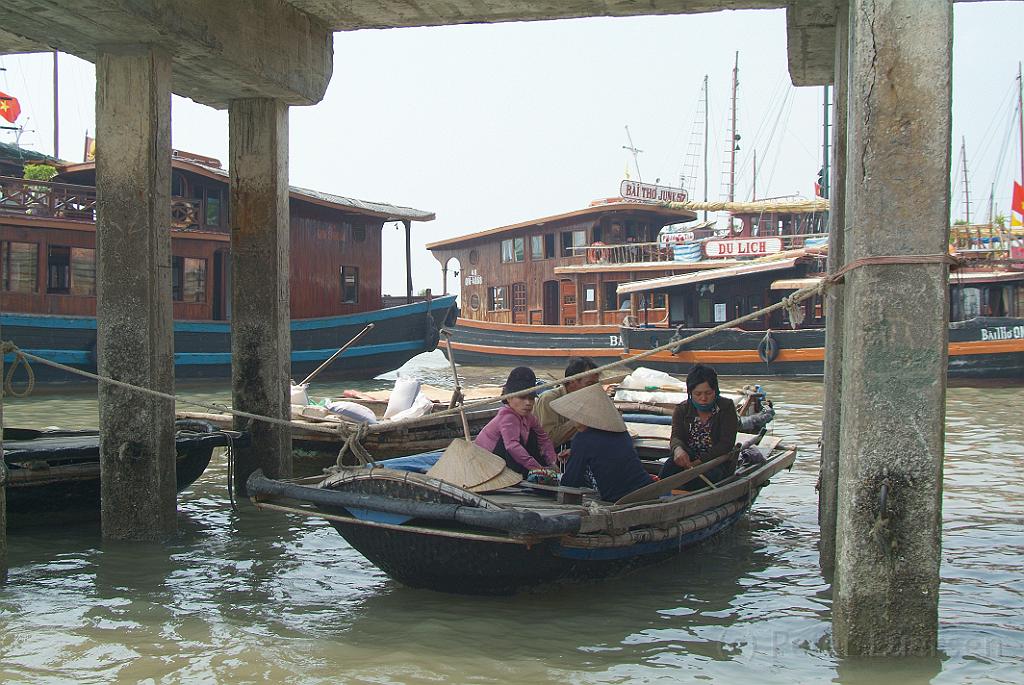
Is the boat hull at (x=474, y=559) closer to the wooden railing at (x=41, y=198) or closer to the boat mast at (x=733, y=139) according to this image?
the wooden railing at (x=41, y=198)

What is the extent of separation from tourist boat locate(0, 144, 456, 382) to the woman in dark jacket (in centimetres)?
1202

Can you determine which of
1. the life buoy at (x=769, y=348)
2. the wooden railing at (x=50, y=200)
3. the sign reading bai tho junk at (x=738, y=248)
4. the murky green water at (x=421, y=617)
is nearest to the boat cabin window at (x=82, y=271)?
the wooden railing at (x=50, y=200)

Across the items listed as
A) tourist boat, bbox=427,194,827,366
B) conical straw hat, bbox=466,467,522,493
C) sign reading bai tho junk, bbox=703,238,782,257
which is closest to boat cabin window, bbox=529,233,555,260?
tourist boat, bbox=427,194,827,366

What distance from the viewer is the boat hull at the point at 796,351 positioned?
67.4 ft

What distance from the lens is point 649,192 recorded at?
3500 cm

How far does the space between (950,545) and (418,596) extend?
4.37m

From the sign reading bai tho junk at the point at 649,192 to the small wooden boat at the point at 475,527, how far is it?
26608 mm

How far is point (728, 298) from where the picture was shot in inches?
965

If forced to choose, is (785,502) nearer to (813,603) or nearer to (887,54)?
(813,603)

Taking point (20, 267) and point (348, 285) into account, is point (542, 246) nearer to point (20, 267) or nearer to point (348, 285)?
point (348, 285)

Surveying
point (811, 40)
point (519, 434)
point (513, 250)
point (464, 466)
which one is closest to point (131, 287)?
point (464, 466)

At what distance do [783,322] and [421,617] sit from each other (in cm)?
1983

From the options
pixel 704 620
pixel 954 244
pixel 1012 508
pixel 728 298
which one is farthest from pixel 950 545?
pixel 954 244

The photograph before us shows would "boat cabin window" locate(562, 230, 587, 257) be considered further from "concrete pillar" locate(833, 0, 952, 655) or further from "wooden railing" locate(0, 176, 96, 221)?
"concrete pillar" locate(833, 0, 952, 655)
